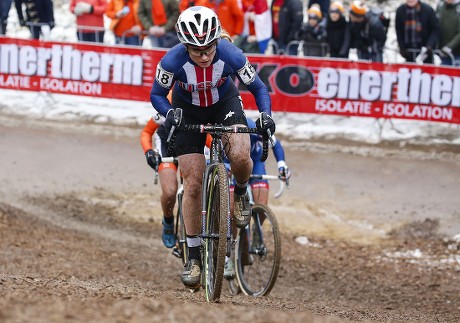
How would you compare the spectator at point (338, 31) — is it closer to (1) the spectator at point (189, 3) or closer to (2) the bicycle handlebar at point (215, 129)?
(1) the spectator at point (189, 3)

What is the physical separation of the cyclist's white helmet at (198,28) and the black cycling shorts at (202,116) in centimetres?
74

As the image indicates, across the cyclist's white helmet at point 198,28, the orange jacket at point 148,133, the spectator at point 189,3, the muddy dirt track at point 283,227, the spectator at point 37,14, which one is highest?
the cyclist's white helmet at point 198,28

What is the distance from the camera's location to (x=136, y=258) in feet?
38.1

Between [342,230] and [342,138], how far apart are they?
4067mm

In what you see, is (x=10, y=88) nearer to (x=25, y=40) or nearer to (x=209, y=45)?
(x=25, y=40)

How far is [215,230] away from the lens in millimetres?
8141

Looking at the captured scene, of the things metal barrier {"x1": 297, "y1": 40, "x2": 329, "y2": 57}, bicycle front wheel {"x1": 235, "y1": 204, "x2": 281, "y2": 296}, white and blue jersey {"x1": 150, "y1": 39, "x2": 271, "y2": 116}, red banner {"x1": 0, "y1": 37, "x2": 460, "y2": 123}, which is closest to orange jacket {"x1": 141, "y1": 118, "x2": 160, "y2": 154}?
bicycle front wheel {"x1": 235, "y1": 204, "x2": 281, "y2": 296}

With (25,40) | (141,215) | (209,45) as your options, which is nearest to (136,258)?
(141,215)

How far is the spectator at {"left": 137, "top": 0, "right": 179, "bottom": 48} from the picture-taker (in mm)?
17422

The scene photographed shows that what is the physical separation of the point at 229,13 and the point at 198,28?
922cm

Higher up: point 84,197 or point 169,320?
point 169,320

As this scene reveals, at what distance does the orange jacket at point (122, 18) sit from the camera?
17.9 metres

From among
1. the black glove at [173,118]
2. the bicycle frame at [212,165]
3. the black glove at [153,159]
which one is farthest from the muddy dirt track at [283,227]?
the black glove at [173,118]

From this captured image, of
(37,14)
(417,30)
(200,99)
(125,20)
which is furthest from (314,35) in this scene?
(200,99)
